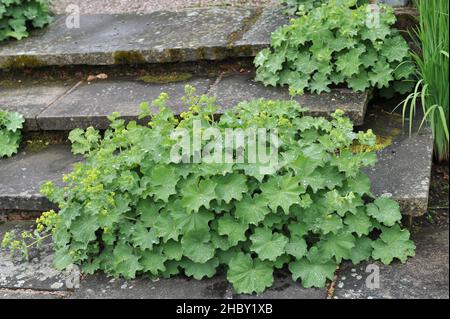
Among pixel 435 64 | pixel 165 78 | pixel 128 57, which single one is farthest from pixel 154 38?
pixel 435 64

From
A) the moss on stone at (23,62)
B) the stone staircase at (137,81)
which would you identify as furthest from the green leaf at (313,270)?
the moss on stone at (23,62)

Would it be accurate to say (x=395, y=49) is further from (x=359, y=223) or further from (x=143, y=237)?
(x=143, y=237)

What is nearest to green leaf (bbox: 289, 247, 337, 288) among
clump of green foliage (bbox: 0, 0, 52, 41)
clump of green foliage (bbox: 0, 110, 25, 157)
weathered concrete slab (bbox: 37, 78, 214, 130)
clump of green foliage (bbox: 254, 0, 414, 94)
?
clump of green foliage (bbox: 254, 0, 414, 94)

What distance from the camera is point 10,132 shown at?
358 centimetres

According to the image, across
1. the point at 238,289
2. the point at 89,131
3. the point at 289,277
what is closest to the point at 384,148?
the point at 289,277

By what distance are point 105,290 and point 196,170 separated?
1.99ft

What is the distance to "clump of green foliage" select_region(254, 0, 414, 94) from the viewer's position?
3295mm

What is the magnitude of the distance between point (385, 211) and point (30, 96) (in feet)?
7.23

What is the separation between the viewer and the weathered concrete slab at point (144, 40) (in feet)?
12.5

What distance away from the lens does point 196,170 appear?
2.64 meters

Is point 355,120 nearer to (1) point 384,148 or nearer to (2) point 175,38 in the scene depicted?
(1) point 384,148

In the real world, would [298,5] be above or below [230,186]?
above

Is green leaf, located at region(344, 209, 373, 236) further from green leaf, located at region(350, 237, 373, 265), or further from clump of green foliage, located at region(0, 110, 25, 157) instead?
clump of green foliage, located at region(0, 110, 25, 157)

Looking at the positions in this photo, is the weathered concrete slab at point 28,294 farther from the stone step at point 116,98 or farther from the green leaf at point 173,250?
the stone step at point 116,98
